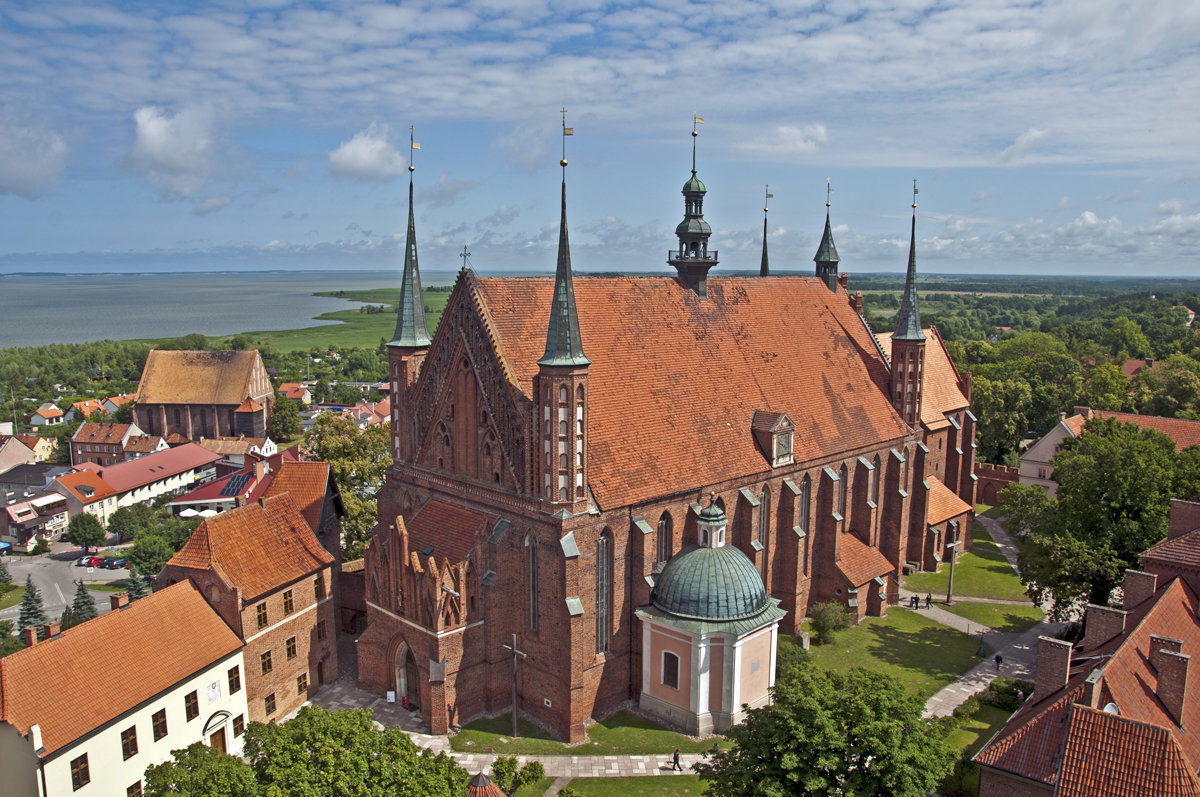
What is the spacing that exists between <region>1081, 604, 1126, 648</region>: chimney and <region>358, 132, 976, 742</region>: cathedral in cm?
1218

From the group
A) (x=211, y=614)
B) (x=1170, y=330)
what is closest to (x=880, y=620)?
(x=211, y=614)

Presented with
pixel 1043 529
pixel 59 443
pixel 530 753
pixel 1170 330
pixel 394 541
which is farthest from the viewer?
pixel 1170 330

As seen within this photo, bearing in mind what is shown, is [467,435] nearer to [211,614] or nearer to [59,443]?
[211,614]

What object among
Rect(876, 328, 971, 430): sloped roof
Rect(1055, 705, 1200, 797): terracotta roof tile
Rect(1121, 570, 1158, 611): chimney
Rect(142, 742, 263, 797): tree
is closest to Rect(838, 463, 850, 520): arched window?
Rect(876, 328, 971, 430): sloped roof

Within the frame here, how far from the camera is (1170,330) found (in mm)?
153000

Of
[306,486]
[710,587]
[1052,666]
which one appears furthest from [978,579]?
[306,486]

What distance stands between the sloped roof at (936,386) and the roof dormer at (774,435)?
614 inches

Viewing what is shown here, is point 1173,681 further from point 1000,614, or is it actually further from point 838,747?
point 1000,614

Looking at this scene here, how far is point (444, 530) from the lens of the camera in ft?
124

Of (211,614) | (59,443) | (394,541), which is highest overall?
(394,541)

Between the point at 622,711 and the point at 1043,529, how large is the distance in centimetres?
2357

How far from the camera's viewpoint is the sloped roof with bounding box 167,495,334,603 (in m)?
35.6

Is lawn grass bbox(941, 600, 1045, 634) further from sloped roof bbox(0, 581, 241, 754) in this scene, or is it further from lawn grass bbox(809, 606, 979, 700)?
sloped roof bbox(0, 581, 241, 754)

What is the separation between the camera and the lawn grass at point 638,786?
31.3 m
